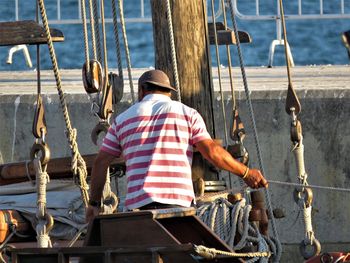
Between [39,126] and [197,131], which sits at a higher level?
[197,131]

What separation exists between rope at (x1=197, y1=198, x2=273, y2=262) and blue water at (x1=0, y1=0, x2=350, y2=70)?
20.0 m

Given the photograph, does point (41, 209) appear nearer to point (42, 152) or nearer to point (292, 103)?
point (42, 152)

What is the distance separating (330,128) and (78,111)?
1.81 meters

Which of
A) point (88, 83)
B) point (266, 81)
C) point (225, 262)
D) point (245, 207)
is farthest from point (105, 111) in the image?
point (266, 81)

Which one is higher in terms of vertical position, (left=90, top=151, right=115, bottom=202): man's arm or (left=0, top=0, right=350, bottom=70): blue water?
(left=90, top=151, right=115, bottom=202): man's arm

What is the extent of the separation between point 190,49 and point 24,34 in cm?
113

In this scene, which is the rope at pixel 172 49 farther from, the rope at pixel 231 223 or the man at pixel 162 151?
the man at pixel 162 151

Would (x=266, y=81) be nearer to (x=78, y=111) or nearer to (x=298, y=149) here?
(x=78, y=111)

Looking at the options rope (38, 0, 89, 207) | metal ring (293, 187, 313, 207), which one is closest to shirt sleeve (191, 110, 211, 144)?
rope (38, 0, 89, 207)

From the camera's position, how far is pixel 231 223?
356 inches

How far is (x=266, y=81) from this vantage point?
1263 centimetres

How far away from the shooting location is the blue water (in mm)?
30703

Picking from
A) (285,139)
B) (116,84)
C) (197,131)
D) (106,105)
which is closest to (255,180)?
(197,131)

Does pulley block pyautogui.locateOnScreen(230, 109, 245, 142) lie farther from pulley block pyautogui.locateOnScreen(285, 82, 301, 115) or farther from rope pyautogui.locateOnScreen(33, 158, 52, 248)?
rope pyautogui.locateOnScreen(33, 158, 52, 248)
